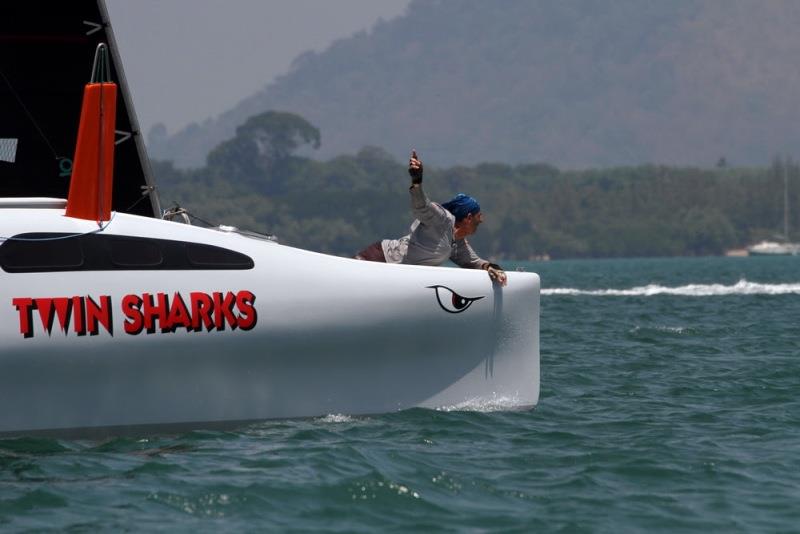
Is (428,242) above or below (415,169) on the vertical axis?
below

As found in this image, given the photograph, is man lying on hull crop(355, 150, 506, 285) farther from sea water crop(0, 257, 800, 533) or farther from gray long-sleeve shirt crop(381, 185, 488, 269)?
sea water crop(0, 257, 800, 533)

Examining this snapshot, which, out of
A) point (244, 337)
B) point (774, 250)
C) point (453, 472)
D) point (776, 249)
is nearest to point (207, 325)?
point (244, 337)

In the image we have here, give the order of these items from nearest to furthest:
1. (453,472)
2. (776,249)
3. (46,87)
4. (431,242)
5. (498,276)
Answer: (453,472) → (498,276) → (431,242) → (46,87) → (776,249)

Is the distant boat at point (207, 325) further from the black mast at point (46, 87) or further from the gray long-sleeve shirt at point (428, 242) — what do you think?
the black mast at point (46, 87)

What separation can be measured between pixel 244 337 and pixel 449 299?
152 cm

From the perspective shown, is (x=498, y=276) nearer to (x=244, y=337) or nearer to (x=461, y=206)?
(x=461, y=206)

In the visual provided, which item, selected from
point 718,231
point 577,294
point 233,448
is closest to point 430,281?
point 233,448

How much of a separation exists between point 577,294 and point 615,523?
108 ft

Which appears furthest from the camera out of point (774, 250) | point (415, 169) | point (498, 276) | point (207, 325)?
point (774, 250)

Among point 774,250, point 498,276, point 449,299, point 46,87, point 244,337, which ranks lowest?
point 774,250

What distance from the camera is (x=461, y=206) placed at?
11867mm

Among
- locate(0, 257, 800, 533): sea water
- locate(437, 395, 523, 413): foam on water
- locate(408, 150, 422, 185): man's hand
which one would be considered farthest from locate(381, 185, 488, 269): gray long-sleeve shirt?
locate(0, 257, 800, 533): sea water

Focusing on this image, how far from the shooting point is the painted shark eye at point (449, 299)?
11.0m

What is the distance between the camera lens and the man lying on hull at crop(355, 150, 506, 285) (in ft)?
37.5
